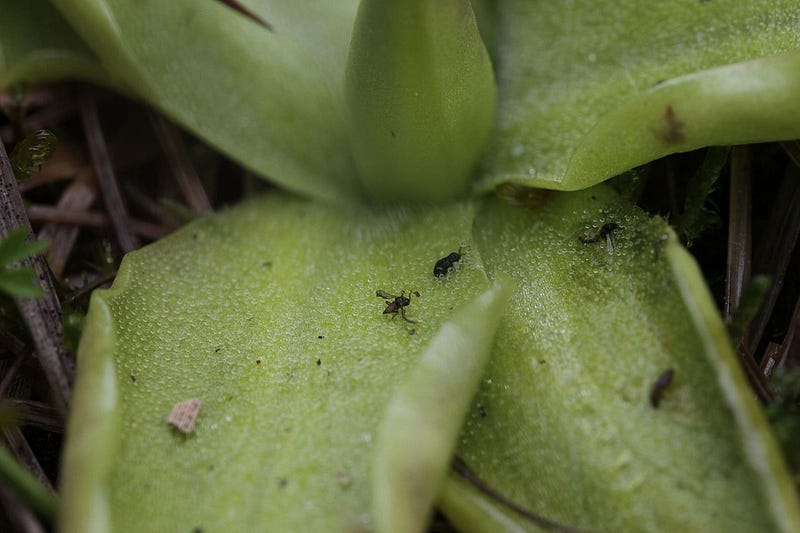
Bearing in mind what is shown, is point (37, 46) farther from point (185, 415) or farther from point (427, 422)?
point (427, 422)

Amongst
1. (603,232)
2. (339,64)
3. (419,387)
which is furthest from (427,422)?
(339,64)

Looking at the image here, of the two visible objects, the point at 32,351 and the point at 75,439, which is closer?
the point at 75,439

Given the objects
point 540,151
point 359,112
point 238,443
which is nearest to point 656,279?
point 540,151

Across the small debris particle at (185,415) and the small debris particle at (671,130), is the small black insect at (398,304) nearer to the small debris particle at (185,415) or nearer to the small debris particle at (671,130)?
the small debris particle at (185,415)

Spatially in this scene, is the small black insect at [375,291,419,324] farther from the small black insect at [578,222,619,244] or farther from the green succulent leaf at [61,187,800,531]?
the small black insect at [578,222,619,244]

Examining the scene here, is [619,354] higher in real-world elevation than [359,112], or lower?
lower

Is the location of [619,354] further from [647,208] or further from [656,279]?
[647,208]

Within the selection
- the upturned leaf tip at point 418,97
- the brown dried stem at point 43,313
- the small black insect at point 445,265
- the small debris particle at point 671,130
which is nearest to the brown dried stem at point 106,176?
the brown dried stem at point 43,313
